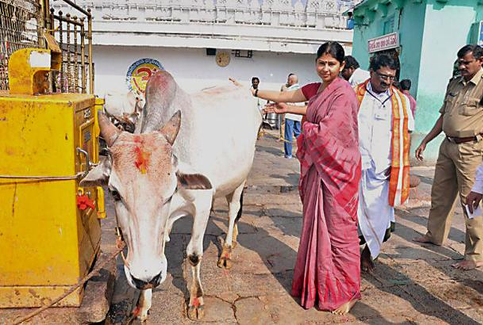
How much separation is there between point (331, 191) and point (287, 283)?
3.14 feet

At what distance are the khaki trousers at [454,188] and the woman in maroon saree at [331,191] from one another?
1.47m

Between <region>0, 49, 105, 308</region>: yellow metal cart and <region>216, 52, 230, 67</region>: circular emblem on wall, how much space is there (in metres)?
12.3

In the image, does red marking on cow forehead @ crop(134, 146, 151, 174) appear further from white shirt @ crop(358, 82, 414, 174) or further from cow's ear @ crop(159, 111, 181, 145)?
white shirt @ crop(358, 82, 414, 174)

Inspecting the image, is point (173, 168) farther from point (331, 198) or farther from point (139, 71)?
point (139, 71)

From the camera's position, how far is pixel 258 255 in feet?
12.7

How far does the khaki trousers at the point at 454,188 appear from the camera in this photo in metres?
3.71

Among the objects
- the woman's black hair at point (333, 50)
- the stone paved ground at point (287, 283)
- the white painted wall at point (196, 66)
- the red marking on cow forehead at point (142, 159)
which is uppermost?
the white painted wall at point (196, 66)

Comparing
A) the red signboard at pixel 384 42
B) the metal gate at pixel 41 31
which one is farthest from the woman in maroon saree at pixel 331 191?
the red signboard at pixel 384 42

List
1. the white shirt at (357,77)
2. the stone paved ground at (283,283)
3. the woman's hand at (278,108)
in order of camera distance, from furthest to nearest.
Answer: the white shirt at (357,77), the woman's hand at (278,108), the stone paved ground at (283,283)

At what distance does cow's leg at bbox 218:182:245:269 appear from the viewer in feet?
11.8

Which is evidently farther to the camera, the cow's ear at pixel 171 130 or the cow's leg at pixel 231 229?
the cow's leg at pixel 231 229

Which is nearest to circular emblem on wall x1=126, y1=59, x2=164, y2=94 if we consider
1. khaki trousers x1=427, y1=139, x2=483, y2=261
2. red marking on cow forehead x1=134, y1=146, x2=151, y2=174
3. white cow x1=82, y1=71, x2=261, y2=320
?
white cow x1=82, y1=71, x2=261, y2=320

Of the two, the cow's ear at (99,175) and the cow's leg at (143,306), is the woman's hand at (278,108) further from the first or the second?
the cow's leg at (143,306)

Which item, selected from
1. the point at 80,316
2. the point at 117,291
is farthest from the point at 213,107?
the point at 80,316
